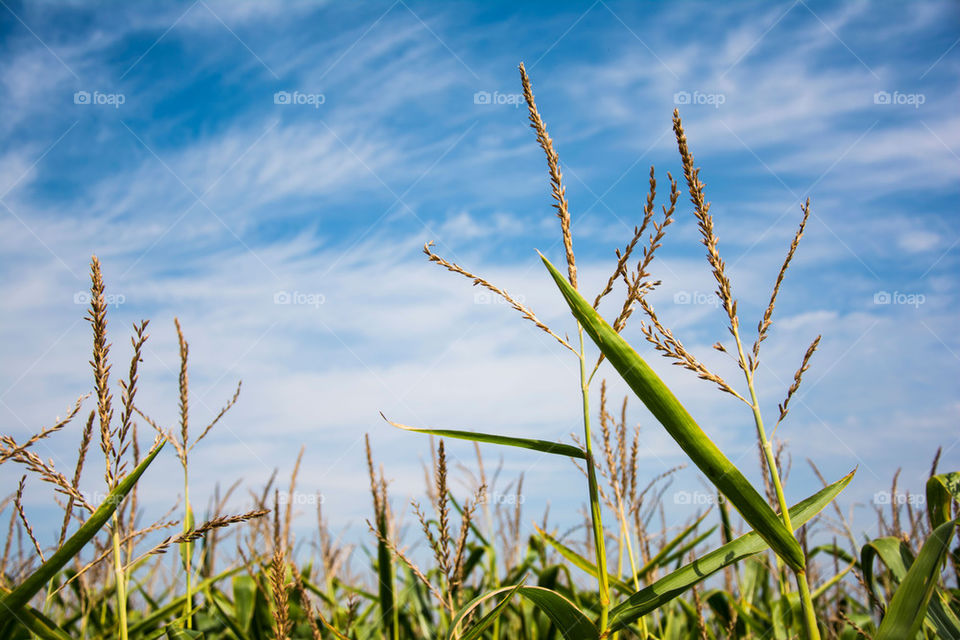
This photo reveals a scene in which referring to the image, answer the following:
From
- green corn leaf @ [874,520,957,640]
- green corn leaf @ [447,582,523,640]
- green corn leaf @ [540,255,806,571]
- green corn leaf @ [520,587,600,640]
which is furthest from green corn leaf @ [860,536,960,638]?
green corn leaf @ [447,582,523,640]

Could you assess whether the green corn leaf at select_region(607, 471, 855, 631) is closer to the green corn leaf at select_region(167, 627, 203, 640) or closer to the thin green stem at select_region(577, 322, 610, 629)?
the thin green stem at select_region(577, 322, 610, 629)

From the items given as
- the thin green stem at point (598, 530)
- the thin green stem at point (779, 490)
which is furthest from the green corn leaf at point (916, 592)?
the thin green stem at point (598, 530)

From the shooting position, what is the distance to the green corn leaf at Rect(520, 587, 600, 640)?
1.36m

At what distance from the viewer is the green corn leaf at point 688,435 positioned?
1.23 meters

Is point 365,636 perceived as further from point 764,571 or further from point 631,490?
point 764,571

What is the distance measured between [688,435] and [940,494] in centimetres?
110

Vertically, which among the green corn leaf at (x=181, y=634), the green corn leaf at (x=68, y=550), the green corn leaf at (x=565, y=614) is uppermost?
the green corn leaf at (x=68, y=550)

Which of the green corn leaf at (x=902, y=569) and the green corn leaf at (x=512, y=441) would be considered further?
the green corn leaf at (x=902, y=569)

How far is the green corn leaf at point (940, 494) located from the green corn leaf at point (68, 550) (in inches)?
81.1

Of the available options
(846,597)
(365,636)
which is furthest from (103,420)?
(846,597)

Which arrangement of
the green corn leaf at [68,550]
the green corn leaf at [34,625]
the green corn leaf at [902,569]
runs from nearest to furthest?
the green corn leaf at [68,550]
the green corn leaf at [34,625]
the green corn leaf at [902,569]

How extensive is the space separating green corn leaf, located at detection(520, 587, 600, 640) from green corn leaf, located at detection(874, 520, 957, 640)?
0.55m

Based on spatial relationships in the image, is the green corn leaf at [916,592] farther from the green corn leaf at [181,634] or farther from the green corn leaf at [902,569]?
the green corn leaf at [181,634]

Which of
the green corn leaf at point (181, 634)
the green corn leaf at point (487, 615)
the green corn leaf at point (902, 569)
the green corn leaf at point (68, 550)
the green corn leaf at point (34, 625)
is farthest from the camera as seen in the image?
the green corn leaf at point (181, 634)
